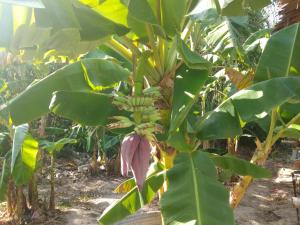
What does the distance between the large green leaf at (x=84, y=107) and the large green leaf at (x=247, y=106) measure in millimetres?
492

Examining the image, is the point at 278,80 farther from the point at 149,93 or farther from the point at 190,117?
the point at 190,117

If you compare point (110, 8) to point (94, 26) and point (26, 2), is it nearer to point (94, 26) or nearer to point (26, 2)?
point (94, 26)

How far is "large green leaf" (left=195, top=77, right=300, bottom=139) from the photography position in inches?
71.7

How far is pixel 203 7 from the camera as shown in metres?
1.70

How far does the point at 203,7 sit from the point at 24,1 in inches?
30.3

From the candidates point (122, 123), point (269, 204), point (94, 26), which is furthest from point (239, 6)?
point (269, 204)

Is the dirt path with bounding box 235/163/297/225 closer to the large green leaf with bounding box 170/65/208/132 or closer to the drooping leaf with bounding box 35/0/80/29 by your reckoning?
the large green leaf with bounding box 170/65/208/132

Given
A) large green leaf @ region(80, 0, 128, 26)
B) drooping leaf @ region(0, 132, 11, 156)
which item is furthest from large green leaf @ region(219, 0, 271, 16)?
drooping leaf @ region(0, 132, 11, 156)

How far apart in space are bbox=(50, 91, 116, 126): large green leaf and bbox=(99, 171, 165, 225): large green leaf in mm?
563

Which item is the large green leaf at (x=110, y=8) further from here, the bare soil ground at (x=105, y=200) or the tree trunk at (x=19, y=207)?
the bare soil ground at (x=105, y=200)

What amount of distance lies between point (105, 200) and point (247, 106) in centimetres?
397

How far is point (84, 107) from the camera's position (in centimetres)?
198

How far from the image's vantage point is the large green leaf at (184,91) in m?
1.85

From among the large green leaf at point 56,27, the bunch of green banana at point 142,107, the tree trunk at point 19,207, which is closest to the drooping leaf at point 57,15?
the large green leaf at point 56,27
